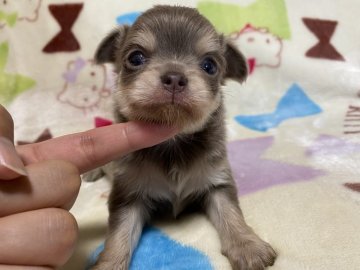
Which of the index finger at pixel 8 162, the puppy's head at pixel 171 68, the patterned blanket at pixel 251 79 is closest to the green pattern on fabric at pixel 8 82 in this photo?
the patterned blanket at pixel 251 79

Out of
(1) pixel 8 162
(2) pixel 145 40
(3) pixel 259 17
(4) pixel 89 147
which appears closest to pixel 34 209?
(1) pixel 8 162

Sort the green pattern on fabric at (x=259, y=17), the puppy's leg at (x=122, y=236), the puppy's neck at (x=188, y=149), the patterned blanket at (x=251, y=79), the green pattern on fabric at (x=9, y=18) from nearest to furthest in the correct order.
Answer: the puppy's leg at (x=122, y=236) → the puppy's neck at (x=188, y=149) → the patterned blanket at (x=251, y=79) → the green pattern on fabric at (x=9, y=18) → the green pattern on fabric at (x=259, y=17)

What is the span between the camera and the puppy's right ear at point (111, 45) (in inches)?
106

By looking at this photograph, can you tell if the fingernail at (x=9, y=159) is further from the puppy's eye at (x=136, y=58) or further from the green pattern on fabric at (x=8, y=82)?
the green pattern on fabric at (x=8, y=82)

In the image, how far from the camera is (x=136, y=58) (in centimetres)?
225

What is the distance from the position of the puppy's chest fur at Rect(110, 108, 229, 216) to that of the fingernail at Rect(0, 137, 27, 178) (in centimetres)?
89

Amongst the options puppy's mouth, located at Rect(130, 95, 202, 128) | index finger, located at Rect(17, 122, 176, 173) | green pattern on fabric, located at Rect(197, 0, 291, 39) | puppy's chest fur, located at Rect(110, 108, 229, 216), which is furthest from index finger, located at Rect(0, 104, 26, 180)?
green pattern on fabric, located at Rect(197, 0, 291, 39)

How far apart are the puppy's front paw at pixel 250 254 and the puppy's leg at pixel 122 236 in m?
0.44

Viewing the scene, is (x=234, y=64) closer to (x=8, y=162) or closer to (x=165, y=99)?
(x=165, y=99)

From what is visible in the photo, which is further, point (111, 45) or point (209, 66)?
point (111, 45)

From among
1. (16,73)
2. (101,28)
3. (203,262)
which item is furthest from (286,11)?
(203,262)

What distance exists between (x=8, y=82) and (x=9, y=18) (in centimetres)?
50

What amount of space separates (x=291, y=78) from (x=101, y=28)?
1683mm

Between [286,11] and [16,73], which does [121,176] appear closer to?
[16,73]
